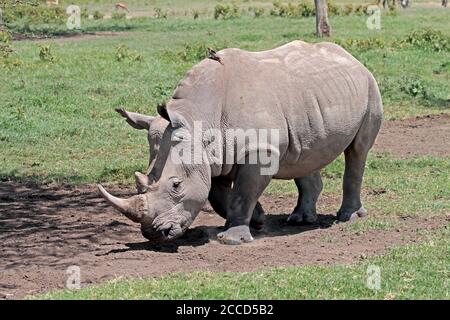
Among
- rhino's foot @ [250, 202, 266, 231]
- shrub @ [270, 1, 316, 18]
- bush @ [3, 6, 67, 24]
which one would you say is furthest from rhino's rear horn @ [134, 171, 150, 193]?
shrub @ [270, 1, 316, 18]

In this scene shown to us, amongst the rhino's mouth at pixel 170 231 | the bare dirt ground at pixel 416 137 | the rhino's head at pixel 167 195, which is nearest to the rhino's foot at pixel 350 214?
the rhino's head at pixel 167 195

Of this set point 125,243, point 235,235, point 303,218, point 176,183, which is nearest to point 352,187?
point 303,218

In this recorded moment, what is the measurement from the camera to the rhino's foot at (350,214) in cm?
1077

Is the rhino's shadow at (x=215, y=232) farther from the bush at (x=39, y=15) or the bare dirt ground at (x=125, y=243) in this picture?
the bush at (x=39, y=15)

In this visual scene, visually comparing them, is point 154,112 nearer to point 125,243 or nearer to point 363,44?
point 125,243

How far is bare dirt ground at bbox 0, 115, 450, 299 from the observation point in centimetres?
870

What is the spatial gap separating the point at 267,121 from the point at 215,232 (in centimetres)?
120

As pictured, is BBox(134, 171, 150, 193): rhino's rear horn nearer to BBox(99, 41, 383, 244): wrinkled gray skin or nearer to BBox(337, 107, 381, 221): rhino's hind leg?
BBox(99, 41, 383, 244): wrinkled gray skin

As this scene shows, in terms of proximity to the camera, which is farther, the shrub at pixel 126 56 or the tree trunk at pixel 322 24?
the tree trunk at pixel 322 24

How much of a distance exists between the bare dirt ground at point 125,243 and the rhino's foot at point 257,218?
0.10 m

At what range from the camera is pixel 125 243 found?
384 inches

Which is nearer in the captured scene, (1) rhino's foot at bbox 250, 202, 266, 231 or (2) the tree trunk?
(1) rhino's foot at bbox 250, 202, 266, 231

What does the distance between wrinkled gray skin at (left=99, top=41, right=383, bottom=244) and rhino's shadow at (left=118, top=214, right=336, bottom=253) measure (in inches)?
4.6
